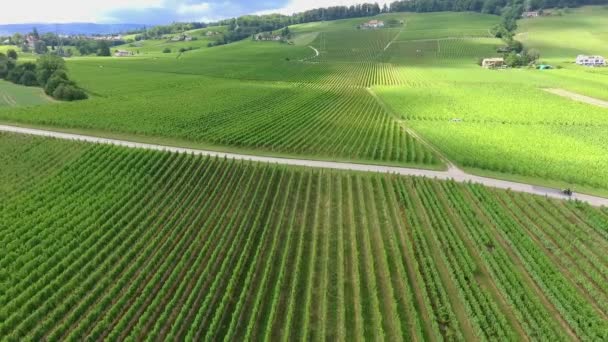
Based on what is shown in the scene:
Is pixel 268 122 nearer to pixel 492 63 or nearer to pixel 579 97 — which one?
pixel 579 97

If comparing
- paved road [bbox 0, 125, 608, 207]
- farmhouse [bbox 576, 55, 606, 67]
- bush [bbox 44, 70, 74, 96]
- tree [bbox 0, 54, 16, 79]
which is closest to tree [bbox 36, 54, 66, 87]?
bush [bbox 44, 70, 74, 96]

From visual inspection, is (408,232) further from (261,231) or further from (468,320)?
(261,231)

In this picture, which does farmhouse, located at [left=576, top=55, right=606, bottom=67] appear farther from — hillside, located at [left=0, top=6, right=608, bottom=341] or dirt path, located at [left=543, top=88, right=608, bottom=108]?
hillside, located at [left=0, top=6, right=608, bottom=341]

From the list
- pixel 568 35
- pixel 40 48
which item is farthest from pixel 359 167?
pixel 40 48

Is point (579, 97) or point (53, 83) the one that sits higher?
point (53, 83)

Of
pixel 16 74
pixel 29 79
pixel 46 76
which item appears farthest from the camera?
pixel 16 74

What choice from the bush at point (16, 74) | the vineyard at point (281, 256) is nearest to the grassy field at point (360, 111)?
the vineyard at point (281, 256)
